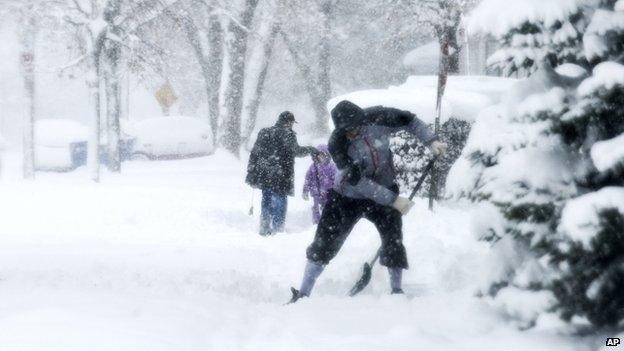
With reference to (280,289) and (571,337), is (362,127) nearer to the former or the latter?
(280,289)

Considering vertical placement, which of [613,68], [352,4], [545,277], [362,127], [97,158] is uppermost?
[352,4]

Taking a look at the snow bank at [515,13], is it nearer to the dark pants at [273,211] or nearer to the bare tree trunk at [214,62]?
the dark pants at [273,211]

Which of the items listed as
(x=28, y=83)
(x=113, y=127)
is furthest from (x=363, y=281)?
(x=28, y=83)

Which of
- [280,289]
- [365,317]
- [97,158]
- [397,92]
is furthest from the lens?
[97,158]

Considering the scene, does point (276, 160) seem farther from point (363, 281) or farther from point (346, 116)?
point (346, 116)

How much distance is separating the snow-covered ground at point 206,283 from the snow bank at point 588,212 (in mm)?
610

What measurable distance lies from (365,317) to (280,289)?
7.91 feet

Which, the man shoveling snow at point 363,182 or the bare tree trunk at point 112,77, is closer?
the man shoveling snow at point 363,182

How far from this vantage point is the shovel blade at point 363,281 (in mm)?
6230

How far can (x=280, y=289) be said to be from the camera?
7.03 meters

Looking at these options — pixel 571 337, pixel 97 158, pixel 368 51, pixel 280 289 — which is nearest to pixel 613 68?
pixel 571 337

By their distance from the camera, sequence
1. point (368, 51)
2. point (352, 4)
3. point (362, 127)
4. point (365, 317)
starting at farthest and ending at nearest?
point (368, 51)
point (352, 4)
point (362, 127)
point (365, 317)

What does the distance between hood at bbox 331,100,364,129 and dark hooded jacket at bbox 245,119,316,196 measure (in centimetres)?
465

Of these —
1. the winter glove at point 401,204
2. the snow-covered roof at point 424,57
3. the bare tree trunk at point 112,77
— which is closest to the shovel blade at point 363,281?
the winter glove at point 401,204
